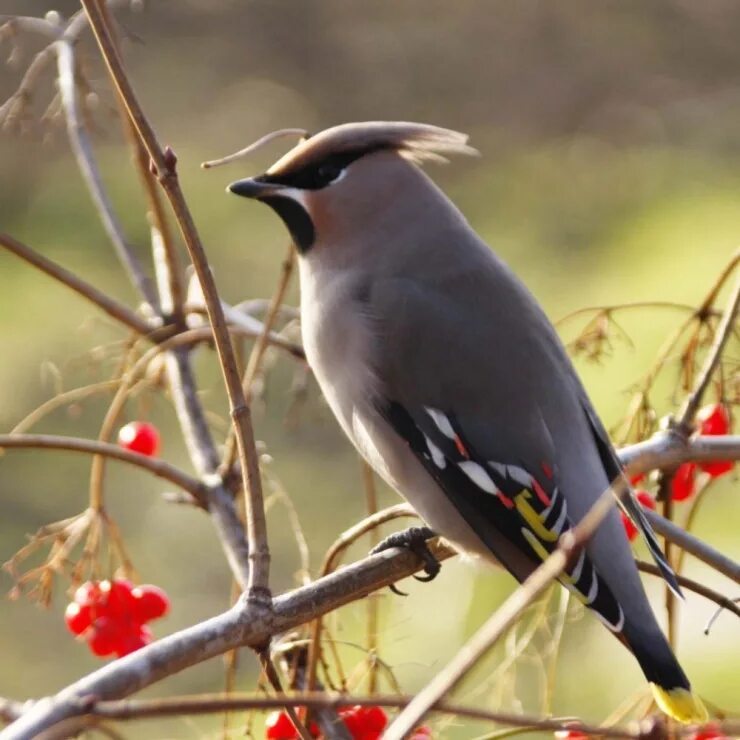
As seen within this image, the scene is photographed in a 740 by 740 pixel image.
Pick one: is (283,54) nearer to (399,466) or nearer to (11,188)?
(11,188)

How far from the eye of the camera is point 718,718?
5.73 ft

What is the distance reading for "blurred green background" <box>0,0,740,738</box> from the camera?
13.8 ft

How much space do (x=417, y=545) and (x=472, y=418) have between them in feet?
0.59

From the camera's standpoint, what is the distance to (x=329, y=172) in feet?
7.25

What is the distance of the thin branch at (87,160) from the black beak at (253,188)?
239 mm

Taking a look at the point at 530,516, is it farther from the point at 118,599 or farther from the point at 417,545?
the point at 118,599

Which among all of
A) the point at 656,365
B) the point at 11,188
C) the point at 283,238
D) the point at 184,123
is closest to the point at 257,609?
the point at 656,365

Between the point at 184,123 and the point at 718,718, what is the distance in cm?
699

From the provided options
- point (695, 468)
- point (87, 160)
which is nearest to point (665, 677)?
point (695, 468)

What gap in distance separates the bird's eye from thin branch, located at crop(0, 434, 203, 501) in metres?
0.49

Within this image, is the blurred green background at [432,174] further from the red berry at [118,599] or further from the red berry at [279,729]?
the red berry at [118,599]

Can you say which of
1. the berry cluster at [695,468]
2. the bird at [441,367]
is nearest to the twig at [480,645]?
the bird at [441,367]

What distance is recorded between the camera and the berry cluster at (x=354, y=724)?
1788 mm

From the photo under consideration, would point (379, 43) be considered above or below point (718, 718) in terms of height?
above
